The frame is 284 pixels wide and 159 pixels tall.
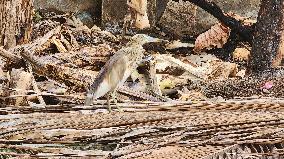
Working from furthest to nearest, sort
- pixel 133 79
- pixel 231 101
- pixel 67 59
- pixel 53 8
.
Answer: pixel 53 8 < pixel 67 59 < pixel 133 79 < pixel 231 101

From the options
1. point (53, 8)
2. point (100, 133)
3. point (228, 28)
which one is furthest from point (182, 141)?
point (53, 8)

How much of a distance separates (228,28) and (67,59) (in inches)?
142

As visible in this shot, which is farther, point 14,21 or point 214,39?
point 214,39

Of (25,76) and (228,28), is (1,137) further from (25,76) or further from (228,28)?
(228,28)

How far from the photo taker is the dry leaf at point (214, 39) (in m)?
8.11

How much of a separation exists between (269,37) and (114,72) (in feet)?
10.7

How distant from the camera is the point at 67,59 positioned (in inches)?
202

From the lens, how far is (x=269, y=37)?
19.3 feet

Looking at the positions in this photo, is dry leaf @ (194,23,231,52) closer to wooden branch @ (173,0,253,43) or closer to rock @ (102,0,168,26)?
wooden branch @ (173,0,253,43)

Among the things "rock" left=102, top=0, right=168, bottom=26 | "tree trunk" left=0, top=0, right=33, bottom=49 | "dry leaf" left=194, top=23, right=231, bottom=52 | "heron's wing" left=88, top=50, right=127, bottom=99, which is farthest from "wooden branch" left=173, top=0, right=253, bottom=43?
"heron's wing" left=88, top=50, right=127, bottom=99

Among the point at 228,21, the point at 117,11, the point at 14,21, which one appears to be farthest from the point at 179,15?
the point at 14,21

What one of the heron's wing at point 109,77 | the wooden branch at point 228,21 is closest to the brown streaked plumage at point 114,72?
the heron's wing at point 109,77

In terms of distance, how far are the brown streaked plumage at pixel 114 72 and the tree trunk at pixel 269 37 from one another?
2871 mm

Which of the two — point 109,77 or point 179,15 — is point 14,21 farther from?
point 179,15
